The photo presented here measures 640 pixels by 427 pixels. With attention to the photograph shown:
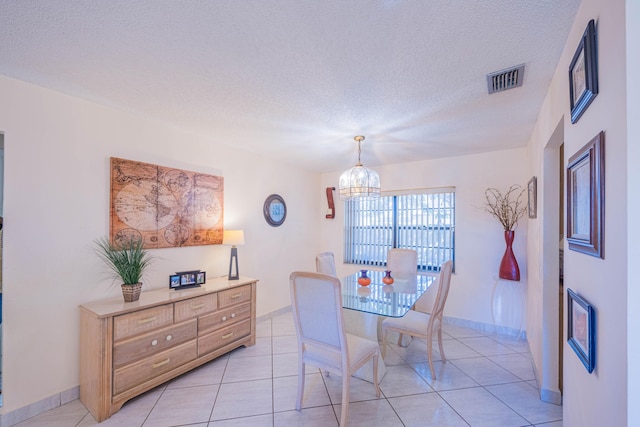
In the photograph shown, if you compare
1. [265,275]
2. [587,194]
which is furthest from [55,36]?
[265,275]

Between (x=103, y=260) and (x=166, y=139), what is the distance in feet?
4.21

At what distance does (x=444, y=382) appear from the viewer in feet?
7.76

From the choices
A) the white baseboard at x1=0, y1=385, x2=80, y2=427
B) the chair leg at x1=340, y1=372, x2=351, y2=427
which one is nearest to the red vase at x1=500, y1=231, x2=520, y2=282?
the chair leg at x1=340, y1=372, x2=351, y2=427

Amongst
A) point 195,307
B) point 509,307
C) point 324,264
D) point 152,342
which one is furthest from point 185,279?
point 509,307

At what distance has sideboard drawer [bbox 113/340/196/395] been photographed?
199 cm

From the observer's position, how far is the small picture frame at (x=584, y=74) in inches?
39.6

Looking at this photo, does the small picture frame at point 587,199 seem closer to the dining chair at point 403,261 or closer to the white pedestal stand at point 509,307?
the dining chair at point 403,261

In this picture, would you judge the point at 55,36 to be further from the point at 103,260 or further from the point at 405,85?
the point at 405,85

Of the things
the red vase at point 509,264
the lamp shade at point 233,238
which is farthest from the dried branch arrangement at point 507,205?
the lamp shade at point 233,238

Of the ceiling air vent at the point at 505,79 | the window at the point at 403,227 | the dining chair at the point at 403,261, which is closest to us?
the ceiling air vent at the point at 505,79

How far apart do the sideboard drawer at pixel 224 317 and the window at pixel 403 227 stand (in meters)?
2.03

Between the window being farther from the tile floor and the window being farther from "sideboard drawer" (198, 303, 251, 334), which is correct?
"sideboard drawer" (198, 303, 251, 334)

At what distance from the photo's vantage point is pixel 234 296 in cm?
289

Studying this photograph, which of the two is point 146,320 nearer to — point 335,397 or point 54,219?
point 54,219
